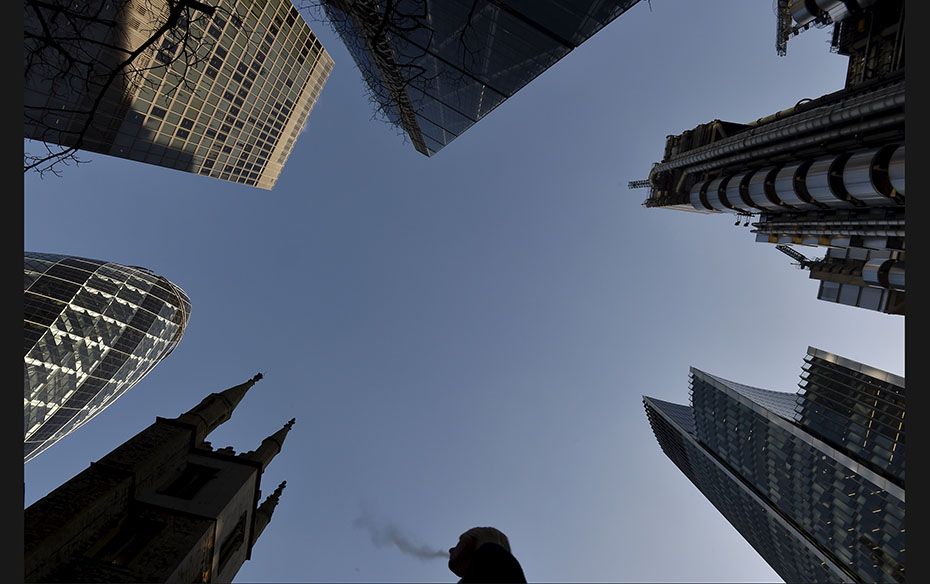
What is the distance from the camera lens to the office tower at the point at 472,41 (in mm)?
13258

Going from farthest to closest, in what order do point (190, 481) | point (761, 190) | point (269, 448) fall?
point (761, 190)
point (269, 448)
point (190, 481)

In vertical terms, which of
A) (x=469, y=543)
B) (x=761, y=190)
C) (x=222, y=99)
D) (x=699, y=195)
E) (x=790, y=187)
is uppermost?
(x=699, y=195)

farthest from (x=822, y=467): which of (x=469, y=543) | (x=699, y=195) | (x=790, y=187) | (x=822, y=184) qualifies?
(x=469, y=543)

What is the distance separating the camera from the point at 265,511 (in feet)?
95.6

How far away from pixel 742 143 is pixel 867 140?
10.2m

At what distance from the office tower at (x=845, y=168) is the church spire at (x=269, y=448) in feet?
129

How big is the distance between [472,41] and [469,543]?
19.0m

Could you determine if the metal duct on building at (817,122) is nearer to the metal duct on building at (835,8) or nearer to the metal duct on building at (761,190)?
the metal duct on building at (761,190)

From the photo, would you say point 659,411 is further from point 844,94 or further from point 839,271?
point 844,94

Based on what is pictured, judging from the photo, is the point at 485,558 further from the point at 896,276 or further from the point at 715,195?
the point at 715,195

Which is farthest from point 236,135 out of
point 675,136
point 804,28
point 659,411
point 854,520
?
point 659,411

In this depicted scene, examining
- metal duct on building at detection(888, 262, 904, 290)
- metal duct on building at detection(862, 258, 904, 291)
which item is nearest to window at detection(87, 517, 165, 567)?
metal duct on building at detection(888, 262, 904, 290)

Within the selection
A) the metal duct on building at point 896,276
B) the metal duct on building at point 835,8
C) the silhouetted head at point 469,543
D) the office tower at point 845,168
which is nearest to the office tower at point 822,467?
the office tower at point 845,168

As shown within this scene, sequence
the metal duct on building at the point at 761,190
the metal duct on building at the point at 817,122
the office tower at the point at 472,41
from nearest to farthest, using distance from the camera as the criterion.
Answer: the office tower at the point at 472,41 < the metal duct on building at the point at 817,122 < the metal duct on building at the point at 761,190
